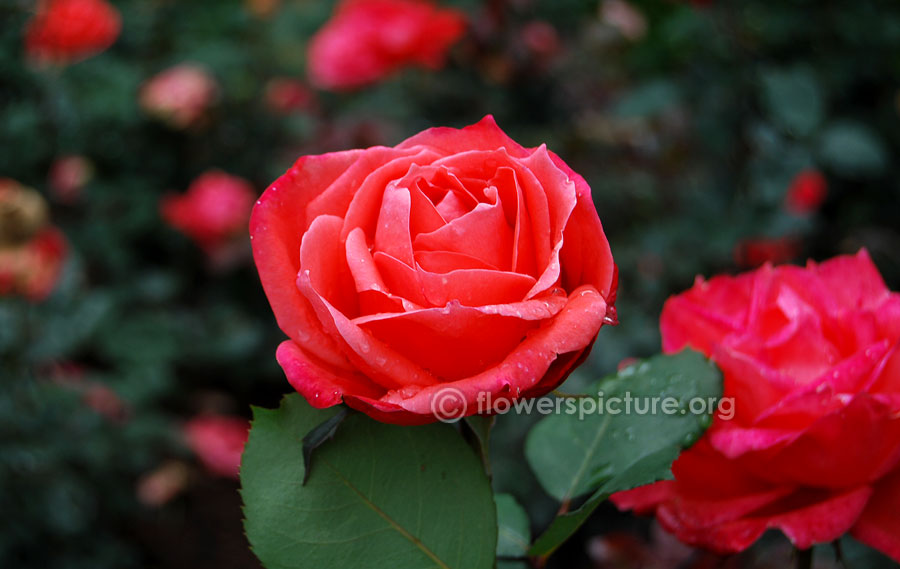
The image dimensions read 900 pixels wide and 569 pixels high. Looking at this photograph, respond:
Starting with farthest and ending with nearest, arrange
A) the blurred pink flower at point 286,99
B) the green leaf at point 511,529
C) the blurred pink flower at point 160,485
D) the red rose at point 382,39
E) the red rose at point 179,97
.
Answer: the blurred pink flower at point 286,99 < the red rose at point 179,97 < the red rose at point 382,39 < the blurred pink flower at point 160,485 < the green leaf at point 511,529

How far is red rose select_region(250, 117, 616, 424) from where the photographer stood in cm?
31

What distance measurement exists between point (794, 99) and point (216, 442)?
137 centimetres

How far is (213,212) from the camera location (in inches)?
77.2

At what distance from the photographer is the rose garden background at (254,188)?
1.29m

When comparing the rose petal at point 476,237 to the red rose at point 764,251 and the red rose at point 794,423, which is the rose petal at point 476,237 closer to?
the red rose at point 794,423

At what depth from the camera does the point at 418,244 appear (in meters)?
0.34

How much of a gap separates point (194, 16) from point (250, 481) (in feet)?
9.90

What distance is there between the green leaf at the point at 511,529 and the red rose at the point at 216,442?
50.6 inches

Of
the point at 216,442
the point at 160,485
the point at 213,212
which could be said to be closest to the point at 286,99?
the point at 213,212

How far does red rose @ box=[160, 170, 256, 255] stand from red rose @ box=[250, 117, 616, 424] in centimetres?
170

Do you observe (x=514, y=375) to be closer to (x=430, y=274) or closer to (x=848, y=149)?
(x=430, y=274)

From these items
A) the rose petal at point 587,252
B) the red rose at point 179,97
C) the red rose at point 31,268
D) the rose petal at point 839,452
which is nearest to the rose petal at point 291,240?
the rose petal at point 587,252

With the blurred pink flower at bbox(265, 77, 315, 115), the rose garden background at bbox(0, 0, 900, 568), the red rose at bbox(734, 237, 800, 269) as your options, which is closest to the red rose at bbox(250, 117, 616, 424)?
the rose garden background at bbox(0, 0, 900, 568)

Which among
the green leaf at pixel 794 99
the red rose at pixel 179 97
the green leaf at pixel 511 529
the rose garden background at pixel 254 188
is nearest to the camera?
the green leaf at pixel 511 529
